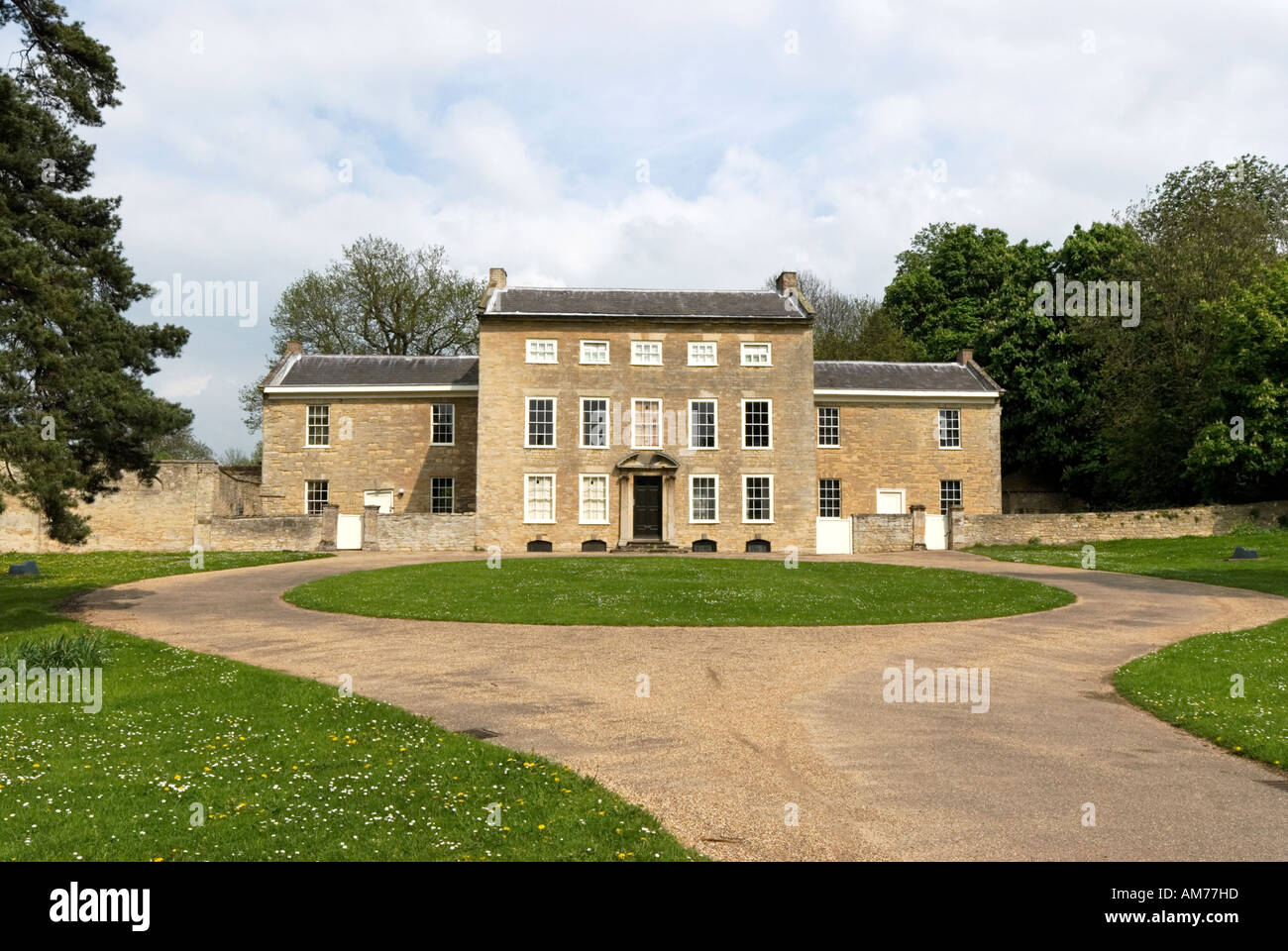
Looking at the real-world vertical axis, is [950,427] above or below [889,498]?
above

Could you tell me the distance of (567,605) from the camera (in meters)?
18.8

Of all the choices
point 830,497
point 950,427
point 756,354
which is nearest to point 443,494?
point 756,354

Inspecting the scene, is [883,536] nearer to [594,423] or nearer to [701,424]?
[701,424]

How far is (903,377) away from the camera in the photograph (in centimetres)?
4219

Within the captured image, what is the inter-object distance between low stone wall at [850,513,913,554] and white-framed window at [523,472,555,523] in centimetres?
1267

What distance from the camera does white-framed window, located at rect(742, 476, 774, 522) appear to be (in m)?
37.2

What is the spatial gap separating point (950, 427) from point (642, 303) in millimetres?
15462

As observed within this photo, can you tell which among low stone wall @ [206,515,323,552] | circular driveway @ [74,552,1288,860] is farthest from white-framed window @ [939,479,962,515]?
low stone wall @ [206,515,323,552]

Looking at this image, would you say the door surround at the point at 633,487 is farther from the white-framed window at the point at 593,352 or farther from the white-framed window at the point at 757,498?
the white-framed window at the point at 593,352

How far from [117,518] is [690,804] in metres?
36.3

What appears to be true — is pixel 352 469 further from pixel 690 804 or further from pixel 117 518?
pixel 690 804

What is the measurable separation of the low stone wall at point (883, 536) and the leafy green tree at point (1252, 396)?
12171 millimetres

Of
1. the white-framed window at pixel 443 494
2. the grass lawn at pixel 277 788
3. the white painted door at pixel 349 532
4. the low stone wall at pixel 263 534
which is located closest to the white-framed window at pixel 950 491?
the white-framed window at pixel 443 494

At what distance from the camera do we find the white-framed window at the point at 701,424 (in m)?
37.3
